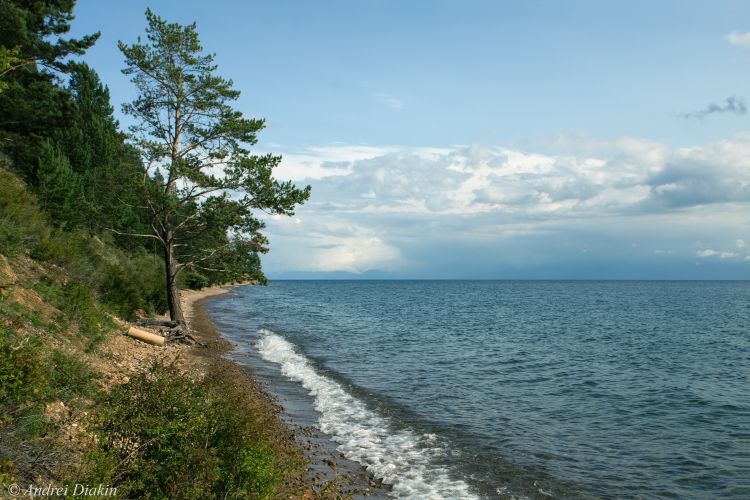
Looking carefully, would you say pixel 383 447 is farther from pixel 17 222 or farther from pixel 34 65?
pixel 34 65

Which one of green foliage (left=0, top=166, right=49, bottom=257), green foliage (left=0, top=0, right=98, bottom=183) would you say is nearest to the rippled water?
green foliage (left=0, top=166, right=49, bottom=257)

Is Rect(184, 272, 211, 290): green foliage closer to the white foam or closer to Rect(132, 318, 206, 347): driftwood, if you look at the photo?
Rect(132, 318, 206, 347): driftwood

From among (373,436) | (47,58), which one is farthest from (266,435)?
(47,58)

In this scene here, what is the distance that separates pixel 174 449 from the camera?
8.30 metres

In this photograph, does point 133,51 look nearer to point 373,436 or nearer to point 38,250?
point 38,250

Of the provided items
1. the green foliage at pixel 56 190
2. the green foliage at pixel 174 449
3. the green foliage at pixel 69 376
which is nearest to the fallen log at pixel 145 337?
the green foliage at pixel 56 190

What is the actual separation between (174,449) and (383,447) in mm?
7539

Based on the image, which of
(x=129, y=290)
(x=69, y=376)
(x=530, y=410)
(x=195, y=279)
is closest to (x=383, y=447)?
(x=530, y=410)

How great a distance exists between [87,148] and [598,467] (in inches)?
1579

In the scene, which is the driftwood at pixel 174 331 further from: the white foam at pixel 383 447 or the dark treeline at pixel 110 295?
the white foam at pixel 383 447

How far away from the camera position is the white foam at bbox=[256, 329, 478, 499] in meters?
12.0

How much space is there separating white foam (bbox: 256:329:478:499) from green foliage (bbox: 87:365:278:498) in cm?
432

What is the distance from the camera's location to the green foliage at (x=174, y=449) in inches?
300

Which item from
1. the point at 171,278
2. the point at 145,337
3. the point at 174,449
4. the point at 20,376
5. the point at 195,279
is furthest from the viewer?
the point at 195,279
